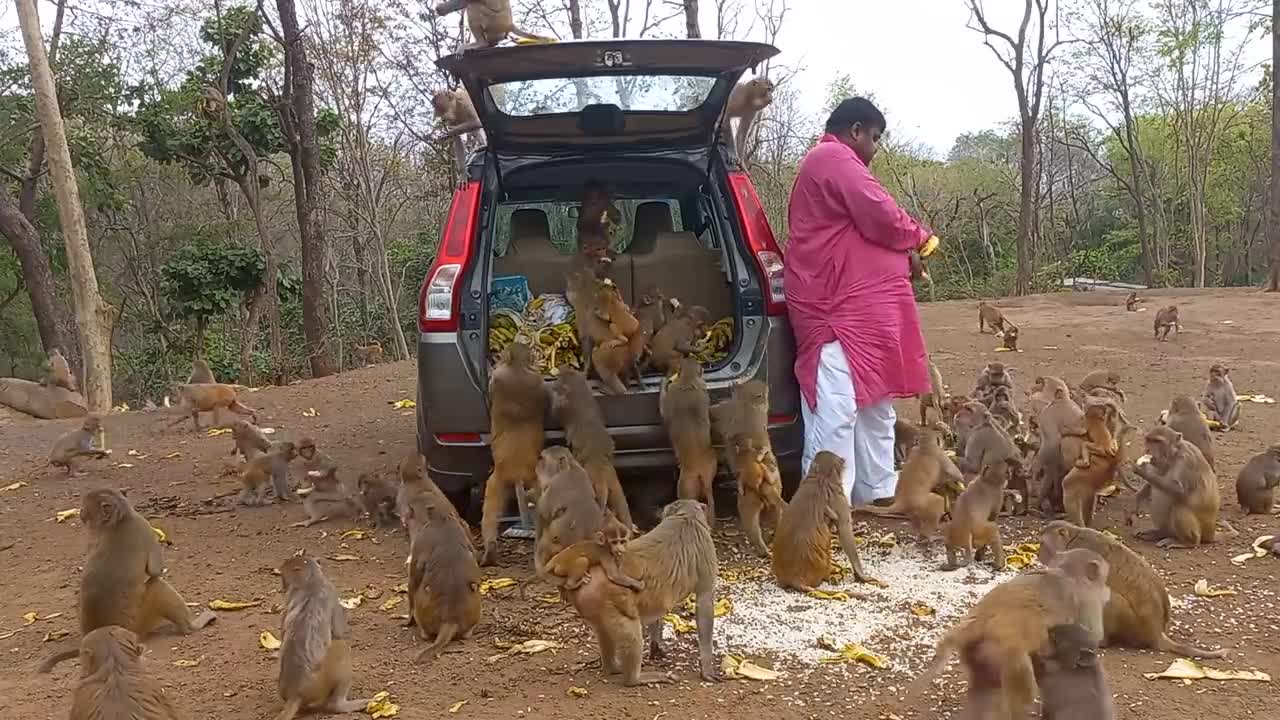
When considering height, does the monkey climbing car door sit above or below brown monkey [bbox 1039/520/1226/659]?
above

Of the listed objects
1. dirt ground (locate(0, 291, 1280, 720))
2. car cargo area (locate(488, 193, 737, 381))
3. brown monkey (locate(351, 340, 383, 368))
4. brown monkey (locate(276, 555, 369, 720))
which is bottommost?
dirt ground (locate(0, 291, 1280, 720))

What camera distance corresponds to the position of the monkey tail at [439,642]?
434 centimetres

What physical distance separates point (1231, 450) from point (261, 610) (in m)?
6.88

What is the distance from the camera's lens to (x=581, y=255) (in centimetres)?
667

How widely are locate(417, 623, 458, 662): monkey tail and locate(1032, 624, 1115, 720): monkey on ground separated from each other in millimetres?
2360

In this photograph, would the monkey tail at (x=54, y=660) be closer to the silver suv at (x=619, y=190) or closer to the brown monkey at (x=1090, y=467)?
the silver suv at (x=619, y=190)

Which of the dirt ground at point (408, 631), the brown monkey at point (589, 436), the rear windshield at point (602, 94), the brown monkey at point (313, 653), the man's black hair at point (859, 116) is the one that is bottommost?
the dirt ground at point (408, 631)

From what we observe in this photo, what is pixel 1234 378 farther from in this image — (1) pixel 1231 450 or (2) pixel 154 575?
(2) pixel 154 575

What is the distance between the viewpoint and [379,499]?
6.48 m

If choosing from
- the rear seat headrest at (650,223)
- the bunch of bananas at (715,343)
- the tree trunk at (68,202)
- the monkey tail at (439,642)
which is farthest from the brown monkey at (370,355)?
the monkey tail at (439,642)

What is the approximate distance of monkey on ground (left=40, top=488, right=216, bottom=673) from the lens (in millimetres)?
4590

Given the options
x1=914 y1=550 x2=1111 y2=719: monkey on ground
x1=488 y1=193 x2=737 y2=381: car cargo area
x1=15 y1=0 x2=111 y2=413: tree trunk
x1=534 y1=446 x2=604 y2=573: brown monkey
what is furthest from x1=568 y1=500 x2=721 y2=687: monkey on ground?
x1=15 y1=0 x2=111 y2=413: tree trunk

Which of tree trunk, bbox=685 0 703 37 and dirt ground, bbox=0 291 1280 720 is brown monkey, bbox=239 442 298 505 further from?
tree trunk, bbox=685 0 703 37

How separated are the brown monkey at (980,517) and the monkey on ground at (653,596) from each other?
5.06 feet
